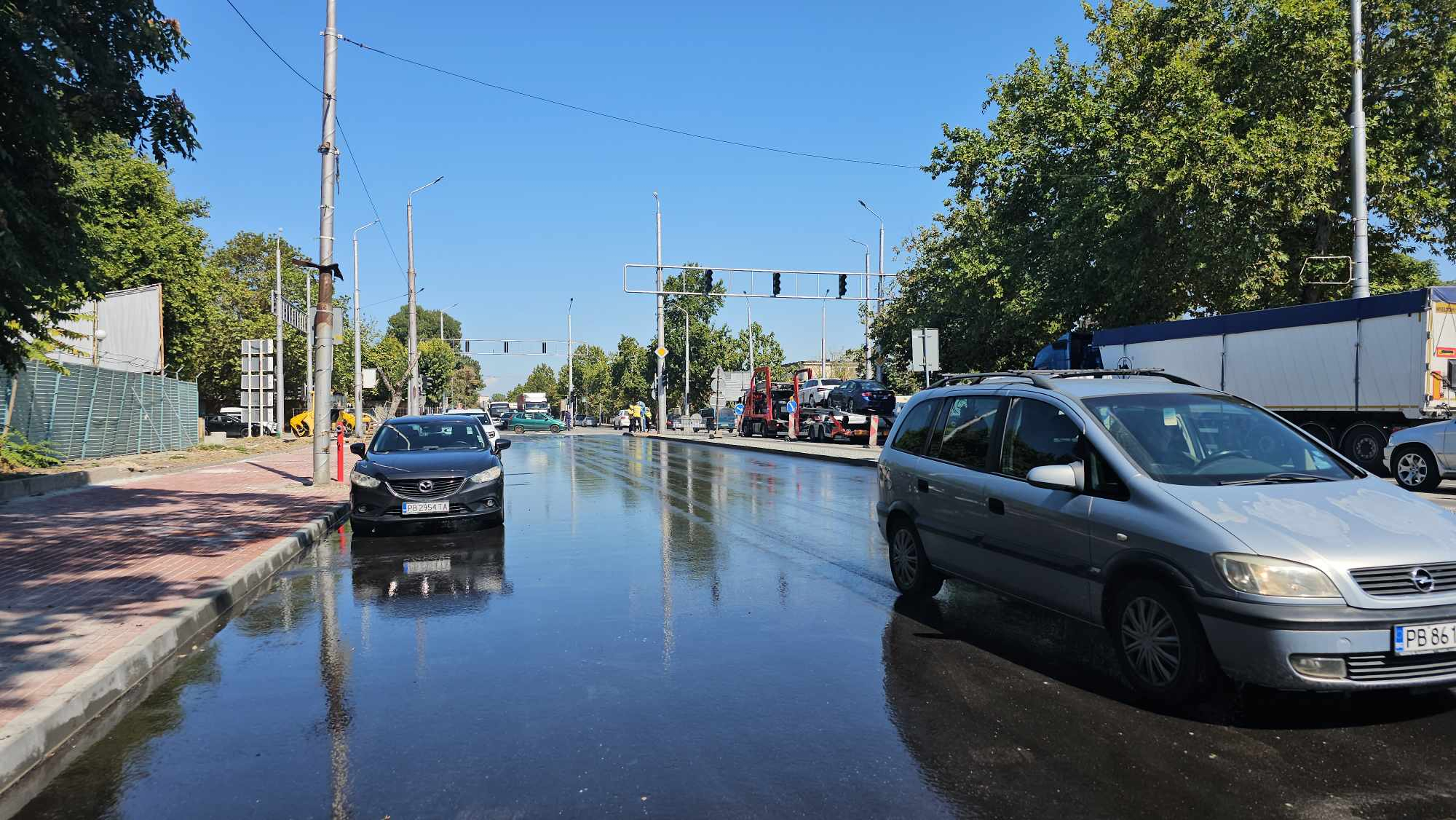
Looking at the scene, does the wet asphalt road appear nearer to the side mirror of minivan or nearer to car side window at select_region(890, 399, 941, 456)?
the side mirror of minivan

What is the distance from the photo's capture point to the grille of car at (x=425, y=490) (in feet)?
35.6

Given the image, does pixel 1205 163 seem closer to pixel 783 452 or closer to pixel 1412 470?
pixel 1412 470

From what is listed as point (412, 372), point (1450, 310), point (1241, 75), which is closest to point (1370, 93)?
point (1241, 75)

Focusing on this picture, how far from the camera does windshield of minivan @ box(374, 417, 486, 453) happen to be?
12398mm

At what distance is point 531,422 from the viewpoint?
196ft

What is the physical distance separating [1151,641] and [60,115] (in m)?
10.6

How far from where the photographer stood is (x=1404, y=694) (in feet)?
16.0

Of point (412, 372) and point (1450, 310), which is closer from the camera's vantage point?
point (1450, 310)

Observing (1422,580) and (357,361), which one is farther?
(357,361)

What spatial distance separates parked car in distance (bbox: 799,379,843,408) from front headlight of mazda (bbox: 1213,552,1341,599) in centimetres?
3502

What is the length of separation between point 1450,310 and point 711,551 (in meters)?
15.1

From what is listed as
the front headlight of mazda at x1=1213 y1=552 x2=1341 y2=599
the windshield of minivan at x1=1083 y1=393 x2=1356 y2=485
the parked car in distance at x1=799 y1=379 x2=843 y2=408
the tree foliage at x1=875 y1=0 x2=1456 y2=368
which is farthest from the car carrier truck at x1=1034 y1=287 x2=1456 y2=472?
the parked car in distance at x1=799 y1=379 x2=843 y2=408

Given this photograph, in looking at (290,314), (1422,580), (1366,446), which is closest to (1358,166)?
(1366,446)

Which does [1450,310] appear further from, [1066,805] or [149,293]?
[149,293]
